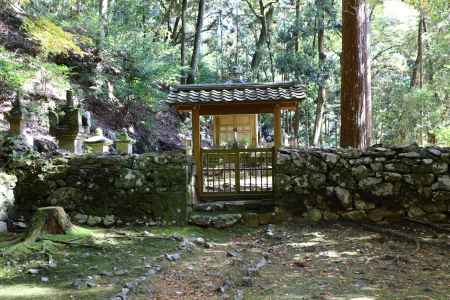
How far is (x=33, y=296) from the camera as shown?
4.46m

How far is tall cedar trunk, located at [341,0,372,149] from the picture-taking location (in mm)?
9133

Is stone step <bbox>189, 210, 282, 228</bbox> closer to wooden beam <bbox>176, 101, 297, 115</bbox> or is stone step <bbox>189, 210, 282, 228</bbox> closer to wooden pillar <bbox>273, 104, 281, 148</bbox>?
wooden pillar <bbox>273, 104, 281, 148</bbox>

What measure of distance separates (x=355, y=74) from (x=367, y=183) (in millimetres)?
2397

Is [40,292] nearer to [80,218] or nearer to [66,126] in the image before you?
[80,218]

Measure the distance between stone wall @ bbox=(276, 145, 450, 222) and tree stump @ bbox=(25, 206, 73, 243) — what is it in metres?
3.90

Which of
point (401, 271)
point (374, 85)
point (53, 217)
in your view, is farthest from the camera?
point (374, 85)

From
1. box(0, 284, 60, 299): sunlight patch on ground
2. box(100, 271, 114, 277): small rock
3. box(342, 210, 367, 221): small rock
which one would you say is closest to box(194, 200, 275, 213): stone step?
box(342, 210, 367, 221): small rock

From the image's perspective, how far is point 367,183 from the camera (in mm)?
8141

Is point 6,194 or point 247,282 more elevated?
point 6,194

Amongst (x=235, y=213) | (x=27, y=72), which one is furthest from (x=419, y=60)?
(x=27, y=72)

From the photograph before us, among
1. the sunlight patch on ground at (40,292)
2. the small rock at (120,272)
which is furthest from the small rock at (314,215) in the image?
the sunlight patch on ground at (40,292)

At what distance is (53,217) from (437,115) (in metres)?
17.5

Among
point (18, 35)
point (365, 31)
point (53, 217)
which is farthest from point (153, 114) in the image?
point (53, 217)

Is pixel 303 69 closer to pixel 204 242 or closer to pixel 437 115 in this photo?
pixel 437 115
